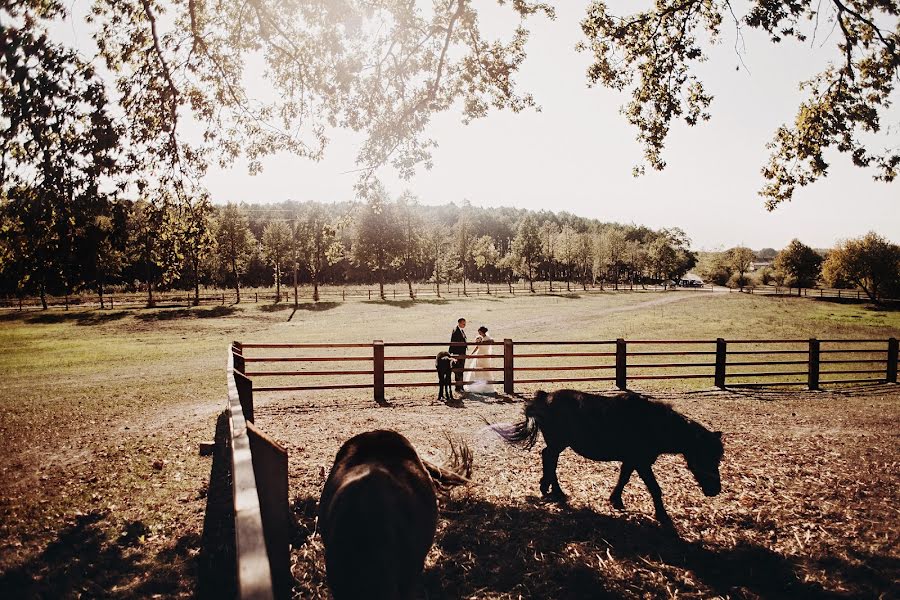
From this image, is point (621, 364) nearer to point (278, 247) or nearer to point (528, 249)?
point (278, 247)

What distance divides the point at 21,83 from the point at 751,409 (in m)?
15.2

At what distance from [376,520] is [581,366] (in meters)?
12.2

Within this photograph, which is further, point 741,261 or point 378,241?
point 741,261

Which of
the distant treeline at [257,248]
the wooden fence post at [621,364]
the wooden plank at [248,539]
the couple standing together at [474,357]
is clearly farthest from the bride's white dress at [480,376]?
the wooden plank at [248,539]

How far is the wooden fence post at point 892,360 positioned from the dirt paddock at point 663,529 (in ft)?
25.8

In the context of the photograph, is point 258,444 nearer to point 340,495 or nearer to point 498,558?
point 340,495

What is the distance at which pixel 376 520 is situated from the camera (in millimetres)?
2783

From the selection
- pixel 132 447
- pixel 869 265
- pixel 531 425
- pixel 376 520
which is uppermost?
pixel 869 265

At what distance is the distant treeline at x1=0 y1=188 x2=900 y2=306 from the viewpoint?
25.7ft

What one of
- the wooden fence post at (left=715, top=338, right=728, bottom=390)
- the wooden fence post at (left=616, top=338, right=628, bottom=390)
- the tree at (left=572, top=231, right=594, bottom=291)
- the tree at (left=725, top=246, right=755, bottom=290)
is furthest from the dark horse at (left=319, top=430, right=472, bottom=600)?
the tree at (left=725, top=246, right=755, bottom=290)

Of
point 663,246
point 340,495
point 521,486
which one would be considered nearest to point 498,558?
point 521,486

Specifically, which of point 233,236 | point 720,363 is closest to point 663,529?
point 720,363

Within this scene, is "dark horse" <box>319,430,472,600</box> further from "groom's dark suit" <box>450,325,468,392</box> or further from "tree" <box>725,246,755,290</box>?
"tree" <box>725,246,755,290</box>

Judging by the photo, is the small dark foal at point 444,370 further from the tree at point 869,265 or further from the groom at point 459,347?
the tree at point 869,265
